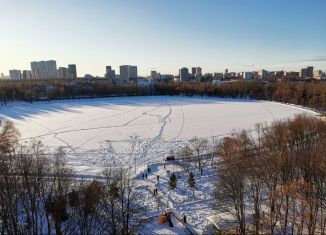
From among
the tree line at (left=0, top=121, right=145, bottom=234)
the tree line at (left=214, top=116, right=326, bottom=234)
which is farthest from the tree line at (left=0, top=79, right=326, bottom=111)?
the tree line at (left=0, top=121, right=145, bottom=234)

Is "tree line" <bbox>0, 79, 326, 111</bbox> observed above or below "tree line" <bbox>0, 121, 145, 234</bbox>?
above

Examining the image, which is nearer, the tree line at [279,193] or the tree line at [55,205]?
the tree line at [55,205]

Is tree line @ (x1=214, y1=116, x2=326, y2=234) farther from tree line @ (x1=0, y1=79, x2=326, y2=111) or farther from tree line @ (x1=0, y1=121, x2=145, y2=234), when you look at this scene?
tree line @ (x1=0, y1=79, x2=326, y2=111)

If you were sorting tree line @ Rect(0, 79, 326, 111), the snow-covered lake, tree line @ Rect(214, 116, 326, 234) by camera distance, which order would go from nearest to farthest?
tree line @ Rect(214, 116, 326, 234) → the snow-covered lake → tree line @ Rect(0, 79, 326, 111)

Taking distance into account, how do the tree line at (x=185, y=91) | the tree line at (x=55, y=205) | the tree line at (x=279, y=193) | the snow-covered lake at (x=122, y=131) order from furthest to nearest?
the tree line at (x=185, y=91)
the snow-covered lake at (x=122, y=131)
the tree line at (x=279, y=193)
the tree line at (x=55, y=205)

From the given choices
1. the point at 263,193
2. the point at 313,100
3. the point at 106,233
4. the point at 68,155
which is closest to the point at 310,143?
the point at 263,193

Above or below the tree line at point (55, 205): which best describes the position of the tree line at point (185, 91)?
above

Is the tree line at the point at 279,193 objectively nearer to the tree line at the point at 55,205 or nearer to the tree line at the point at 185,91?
the tree line at the point at 55,205

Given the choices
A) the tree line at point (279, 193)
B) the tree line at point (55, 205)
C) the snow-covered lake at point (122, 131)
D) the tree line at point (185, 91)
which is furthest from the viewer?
the tree line at point (185, 91)

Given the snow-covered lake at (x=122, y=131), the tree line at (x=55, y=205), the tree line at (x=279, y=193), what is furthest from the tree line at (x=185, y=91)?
the tree line at (x=55, y=205)

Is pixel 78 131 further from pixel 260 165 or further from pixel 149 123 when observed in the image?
pixel 260 165
